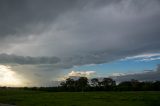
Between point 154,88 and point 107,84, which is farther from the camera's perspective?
point 107,84

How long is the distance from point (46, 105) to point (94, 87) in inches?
3787

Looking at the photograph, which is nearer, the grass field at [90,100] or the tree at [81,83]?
the grass field at [90,100]

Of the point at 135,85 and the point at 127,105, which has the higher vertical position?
the point at 135,85

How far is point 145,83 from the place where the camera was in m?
134

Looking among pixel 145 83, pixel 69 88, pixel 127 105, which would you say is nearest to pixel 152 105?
pixel 127 105

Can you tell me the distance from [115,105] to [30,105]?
14.6 m

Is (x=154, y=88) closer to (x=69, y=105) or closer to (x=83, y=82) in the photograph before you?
(x=83, y=82)

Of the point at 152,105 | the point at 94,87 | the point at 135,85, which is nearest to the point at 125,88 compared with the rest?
the point at 135,85

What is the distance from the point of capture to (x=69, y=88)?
521 feet

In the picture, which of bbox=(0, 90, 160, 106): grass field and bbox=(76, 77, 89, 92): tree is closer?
bbox=(0, 90, 160, 106): grass field

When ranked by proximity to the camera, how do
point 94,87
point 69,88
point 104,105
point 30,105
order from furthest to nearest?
point 69,88 < point 94,87 < point 30,105 < point 104,105

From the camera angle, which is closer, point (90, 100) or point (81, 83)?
point (90, 100)

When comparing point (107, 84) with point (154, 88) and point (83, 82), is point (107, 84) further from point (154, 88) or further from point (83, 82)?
point (154, 88)

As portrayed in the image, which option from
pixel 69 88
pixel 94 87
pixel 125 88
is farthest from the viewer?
pixel 69 88
